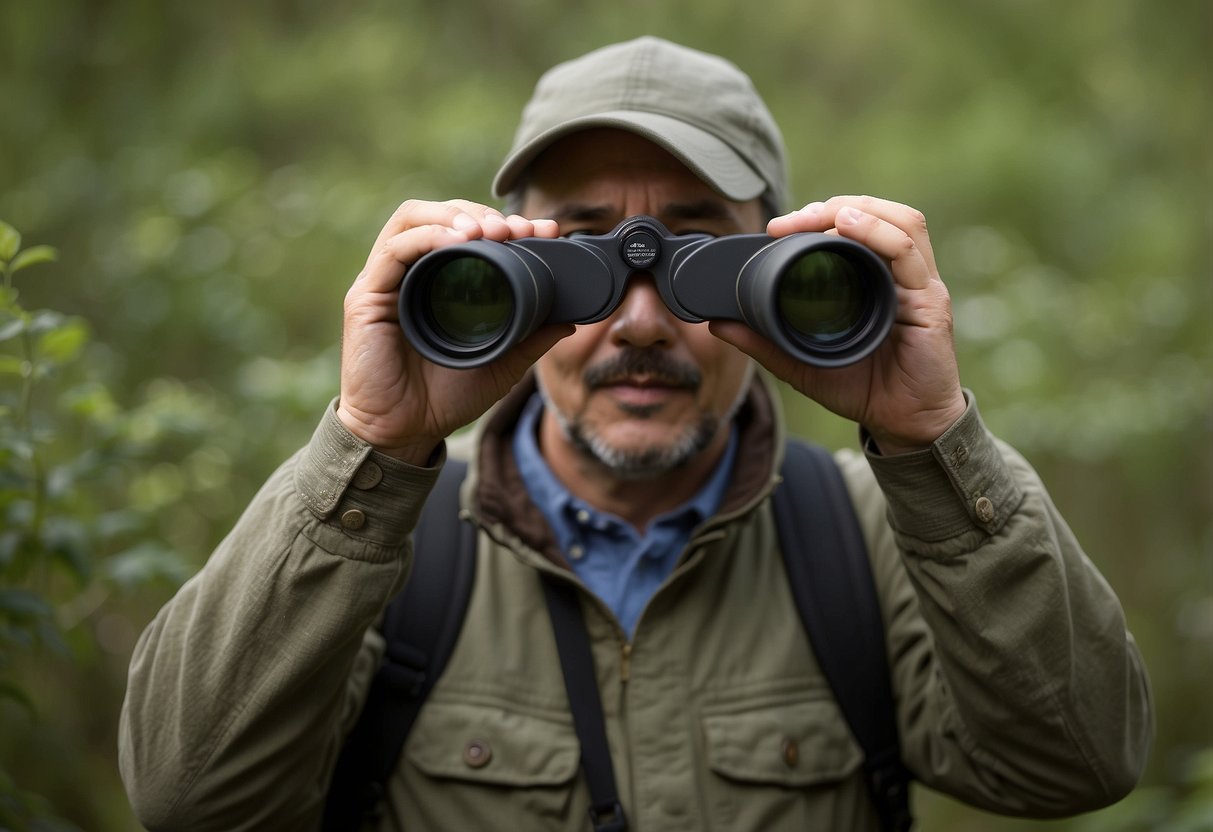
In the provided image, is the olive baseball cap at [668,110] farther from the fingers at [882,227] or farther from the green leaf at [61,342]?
the green leaf at [61,342]

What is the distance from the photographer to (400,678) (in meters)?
1.73

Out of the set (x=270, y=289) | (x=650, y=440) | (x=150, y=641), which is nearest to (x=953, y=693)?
(x=650, y=440)

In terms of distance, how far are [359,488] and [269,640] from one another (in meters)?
0.25

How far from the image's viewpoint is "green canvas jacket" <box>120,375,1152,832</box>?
1.50 metres

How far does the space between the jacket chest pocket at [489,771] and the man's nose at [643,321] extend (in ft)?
2.22

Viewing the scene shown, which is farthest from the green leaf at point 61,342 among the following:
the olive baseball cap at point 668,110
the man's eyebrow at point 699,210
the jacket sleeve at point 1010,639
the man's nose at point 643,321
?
the jacket sleeve at point 1010,639

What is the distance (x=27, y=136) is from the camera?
4.11 meters

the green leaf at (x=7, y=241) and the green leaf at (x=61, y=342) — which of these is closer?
the green leaf at (x=7, y=241)

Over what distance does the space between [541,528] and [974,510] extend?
758 millimetres

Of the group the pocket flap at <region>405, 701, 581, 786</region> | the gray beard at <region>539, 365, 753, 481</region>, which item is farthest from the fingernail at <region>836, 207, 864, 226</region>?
the pocket flap at <region>405, 701, 581, 786</region>

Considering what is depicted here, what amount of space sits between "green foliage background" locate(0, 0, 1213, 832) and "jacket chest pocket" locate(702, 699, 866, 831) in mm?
1029

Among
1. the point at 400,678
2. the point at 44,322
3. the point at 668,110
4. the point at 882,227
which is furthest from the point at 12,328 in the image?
the point at 882,227

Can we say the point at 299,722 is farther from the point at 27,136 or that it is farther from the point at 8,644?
the point at 27,136

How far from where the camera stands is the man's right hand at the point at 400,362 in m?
1.52
